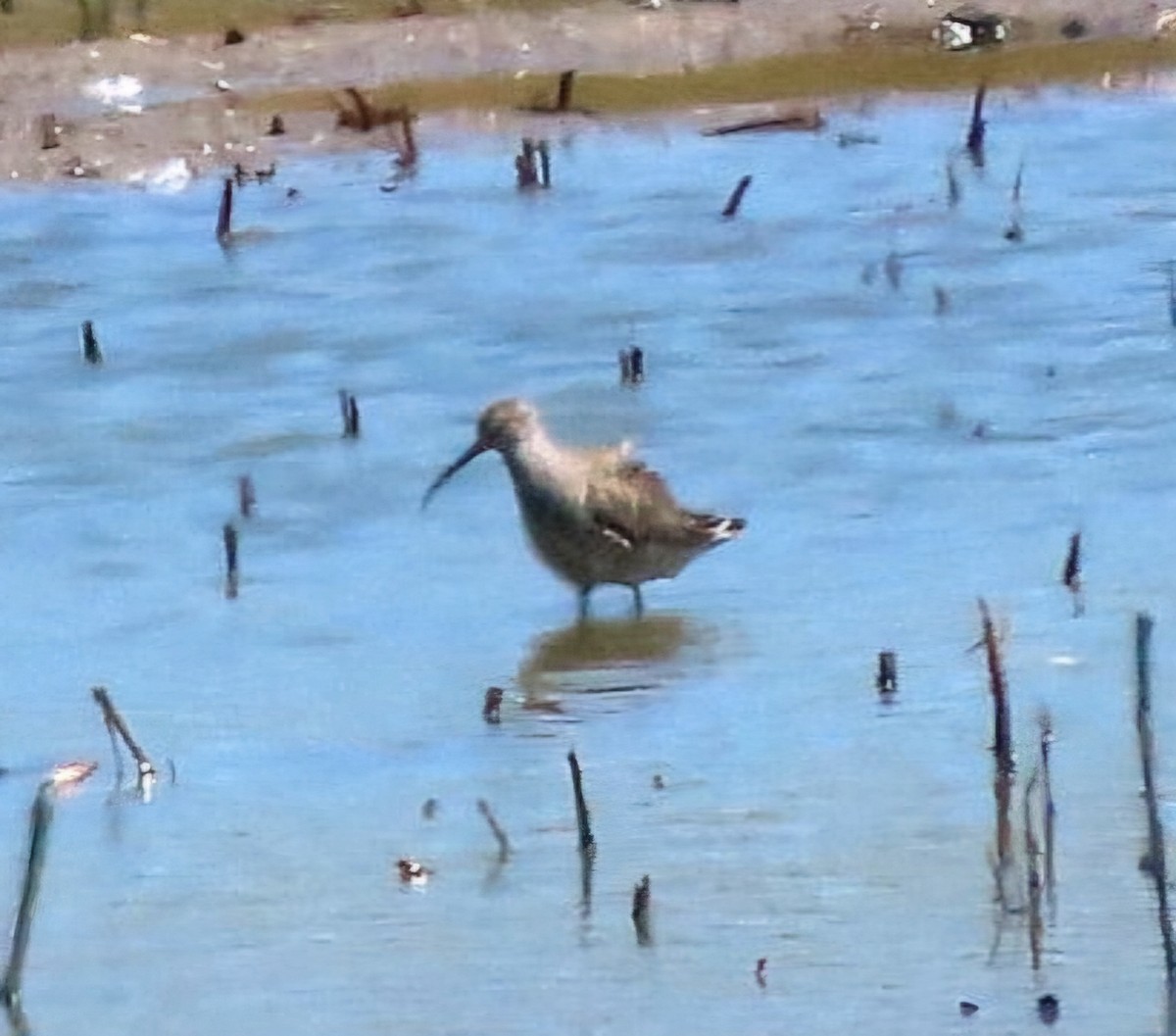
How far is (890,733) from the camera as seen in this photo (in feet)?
22.4

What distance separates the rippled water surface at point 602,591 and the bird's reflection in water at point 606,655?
2 cm

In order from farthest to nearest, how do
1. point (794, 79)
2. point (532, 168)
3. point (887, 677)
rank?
1. point (794, 79)
2. point (532, 168)
3. point (887, 677)

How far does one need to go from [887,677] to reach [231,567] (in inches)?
64.9

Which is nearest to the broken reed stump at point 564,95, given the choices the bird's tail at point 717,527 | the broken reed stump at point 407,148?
the broken reed stump at point 407,148

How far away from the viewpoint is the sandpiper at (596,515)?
26.7 feet

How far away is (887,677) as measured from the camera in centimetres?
705

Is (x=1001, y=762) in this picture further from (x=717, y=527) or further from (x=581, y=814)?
(x=717, y=527)

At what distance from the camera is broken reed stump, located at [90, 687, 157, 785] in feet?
21.8

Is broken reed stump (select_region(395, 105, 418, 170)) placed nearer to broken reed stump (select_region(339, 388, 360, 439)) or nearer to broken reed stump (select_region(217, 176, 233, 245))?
broken reed stump (select_region(217, 176, 233, 245))

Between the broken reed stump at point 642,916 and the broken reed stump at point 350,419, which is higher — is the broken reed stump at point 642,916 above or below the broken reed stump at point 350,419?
above

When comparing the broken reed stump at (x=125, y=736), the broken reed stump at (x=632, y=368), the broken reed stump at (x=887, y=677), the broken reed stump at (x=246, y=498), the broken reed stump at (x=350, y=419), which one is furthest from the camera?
the broken reed stump at (x=632, y=368)

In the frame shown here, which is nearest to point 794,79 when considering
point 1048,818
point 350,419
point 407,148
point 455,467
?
point 407,148

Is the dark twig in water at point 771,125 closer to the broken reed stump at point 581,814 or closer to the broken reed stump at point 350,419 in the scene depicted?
the broken reed stump at point 350,419

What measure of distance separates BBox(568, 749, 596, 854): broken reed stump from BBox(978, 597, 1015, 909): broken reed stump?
1.99ft
